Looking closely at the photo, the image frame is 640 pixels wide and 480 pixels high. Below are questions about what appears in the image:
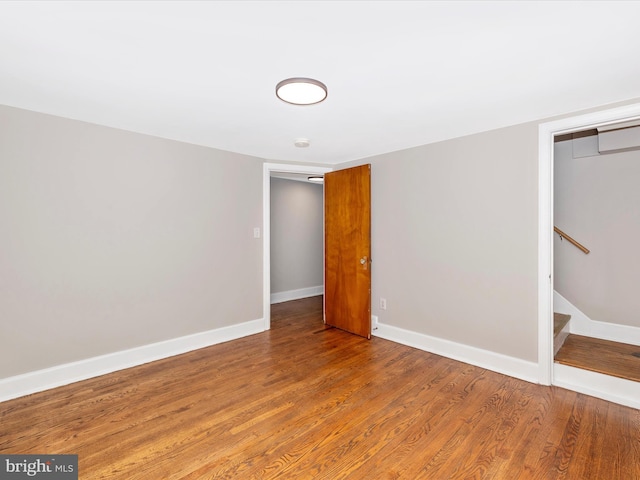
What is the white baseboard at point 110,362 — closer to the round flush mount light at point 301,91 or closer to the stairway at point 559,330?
the round flush mount light at point 301,91

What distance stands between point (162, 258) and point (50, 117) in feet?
4.90

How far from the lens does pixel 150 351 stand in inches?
121

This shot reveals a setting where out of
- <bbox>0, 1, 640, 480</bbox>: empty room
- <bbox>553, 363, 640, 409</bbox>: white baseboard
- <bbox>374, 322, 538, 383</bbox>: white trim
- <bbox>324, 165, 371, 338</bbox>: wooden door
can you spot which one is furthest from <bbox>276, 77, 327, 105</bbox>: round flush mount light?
<bbox>553, 363, 640, 409</bbox>: white baseboard

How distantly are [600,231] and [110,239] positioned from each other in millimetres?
5046

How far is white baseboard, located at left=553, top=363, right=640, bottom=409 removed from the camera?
88.3 inches

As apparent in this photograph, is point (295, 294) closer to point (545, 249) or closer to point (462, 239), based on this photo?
point (462, 239)

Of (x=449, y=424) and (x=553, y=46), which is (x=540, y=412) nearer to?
(x=449, y=424)

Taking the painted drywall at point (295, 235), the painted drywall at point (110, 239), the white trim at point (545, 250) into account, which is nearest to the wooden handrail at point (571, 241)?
the white trim at point (545, 250)

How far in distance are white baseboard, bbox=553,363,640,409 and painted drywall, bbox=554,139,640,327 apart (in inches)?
50.3

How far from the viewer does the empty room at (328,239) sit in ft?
5.26

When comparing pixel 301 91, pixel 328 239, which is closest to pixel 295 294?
pixel 328 239

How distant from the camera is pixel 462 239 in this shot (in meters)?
3.08

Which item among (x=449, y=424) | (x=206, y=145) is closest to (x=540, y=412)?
(x=449, y=424)

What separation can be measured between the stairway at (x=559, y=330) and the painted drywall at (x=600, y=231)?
0.99 ft
